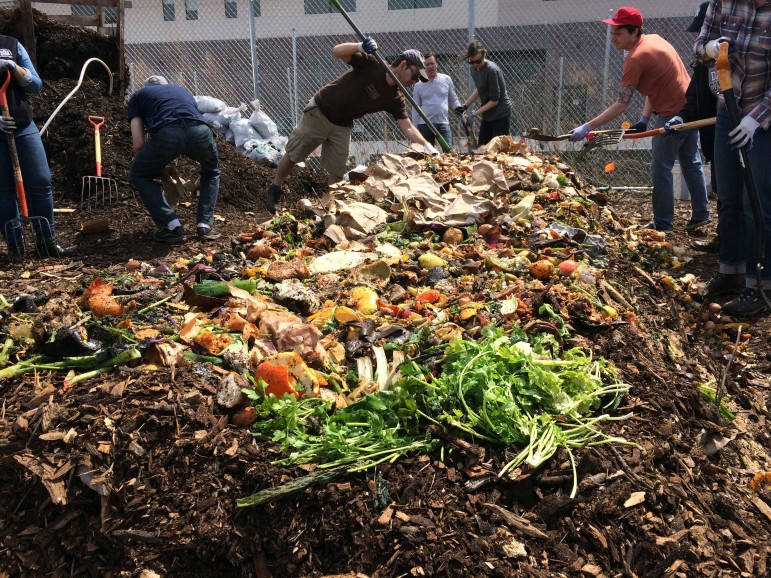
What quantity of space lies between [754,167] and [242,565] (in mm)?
3701

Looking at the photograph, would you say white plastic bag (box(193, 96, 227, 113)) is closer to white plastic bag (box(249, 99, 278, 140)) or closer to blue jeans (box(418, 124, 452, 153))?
white plastic bag (box(249, 99, 278, 140))

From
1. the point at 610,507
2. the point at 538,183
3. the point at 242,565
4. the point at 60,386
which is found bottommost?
the point at 242,565

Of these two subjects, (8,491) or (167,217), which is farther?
(167,217)

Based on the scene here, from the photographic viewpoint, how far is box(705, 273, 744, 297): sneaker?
14.9 ft

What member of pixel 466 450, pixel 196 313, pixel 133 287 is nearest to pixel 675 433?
pixel 466 450

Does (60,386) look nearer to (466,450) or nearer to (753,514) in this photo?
(466,450)

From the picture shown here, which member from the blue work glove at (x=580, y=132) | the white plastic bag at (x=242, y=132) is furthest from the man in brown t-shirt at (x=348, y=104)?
the white plastic bag at (x=242, y=132)

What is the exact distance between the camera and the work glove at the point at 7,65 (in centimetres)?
485

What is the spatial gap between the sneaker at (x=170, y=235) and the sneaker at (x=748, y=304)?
4.22m

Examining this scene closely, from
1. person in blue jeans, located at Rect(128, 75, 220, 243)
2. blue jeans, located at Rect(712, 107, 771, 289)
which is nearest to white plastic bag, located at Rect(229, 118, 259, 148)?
person in blue jeans, located at Rect(128, 75, 220, 243)

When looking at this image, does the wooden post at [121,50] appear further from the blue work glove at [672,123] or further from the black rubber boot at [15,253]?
the blue work glove at [672,123]

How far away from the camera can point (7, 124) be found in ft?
16.0

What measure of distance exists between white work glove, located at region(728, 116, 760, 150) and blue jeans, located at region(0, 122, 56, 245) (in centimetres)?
472

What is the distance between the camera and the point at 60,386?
2.65m
